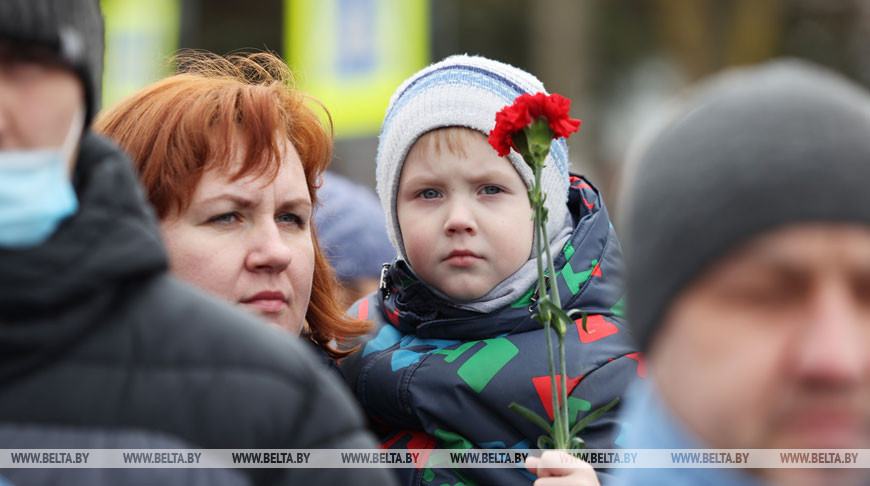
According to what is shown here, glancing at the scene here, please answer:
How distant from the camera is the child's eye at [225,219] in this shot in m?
2.68

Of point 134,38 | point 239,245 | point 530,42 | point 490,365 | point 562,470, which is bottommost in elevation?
point 530,42

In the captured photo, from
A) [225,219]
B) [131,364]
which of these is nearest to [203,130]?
[225,219]

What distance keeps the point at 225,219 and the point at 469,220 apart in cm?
68

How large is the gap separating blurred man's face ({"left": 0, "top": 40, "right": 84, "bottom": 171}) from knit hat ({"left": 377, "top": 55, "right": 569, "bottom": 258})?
5.14 ft

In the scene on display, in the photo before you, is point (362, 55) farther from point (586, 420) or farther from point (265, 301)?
point (586, 420)

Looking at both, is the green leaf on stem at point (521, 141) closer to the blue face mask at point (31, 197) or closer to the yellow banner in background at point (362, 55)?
the blue face mask at point (31, 197)

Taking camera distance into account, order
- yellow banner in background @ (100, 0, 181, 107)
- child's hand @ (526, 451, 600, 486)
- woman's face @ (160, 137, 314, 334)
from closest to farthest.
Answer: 1. child's hand @ (526, 451, 600, 486)
2. woman's face @ (160, 137, 314, 334)
3. yellow banner in background @ (100, 0, 181, 107)

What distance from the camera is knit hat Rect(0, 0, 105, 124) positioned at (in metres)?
1.53

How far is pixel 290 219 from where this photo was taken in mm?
2840

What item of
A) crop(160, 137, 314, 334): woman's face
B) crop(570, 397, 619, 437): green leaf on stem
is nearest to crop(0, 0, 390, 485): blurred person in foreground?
crop(570, 397, 619, 437): green leaf on stem

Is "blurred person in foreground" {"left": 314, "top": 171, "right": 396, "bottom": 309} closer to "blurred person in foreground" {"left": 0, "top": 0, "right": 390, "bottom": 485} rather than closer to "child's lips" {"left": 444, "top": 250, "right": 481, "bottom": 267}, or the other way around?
"child's lips" {"left": 444, "top": 250, "right": 481, "bottom": 267}

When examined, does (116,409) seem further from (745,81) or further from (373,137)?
(373,137)

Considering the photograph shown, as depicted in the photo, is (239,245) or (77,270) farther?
(239,245)

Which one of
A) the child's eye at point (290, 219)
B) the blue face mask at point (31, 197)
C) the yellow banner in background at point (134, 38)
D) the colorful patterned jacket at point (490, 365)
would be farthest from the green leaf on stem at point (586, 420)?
the yellow banner in background at point (134, 38)
